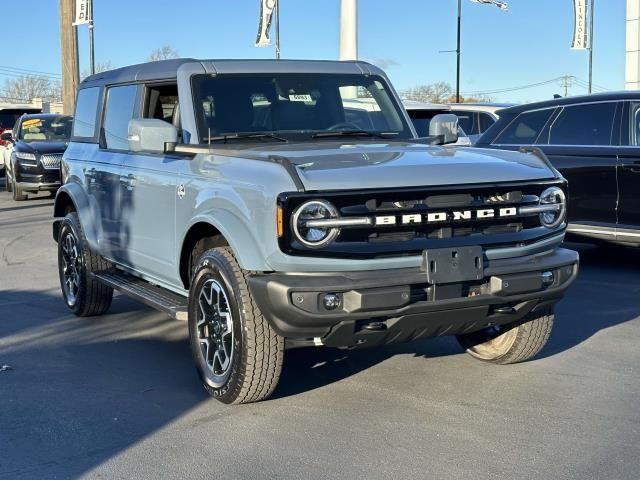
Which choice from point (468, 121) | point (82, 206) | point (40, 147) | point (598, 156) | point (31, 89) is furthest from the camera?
point (31, 89)

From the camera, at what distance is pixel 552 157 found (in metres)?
8.88

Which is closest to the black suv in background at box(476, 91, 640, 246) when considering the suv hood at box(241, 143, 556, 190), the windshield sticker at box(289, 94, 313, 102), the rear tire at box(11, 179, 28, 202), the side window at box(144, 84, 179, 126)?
the windshield sticker at box(289, 94, 313, 102)

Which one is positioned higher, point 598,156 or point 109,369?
point 598,156

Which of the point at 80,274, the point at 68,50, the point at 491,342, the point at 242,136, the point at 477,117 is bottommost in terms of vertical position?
the point at 491,342

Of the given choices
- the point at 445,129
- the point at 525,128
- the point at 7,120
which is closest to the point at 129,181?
the point at 445,129

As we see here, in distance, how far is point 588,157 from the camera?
337 inches

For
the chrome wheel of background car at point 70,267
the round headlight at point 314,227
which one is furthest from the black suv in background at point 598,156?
the round headlight at point 314,227

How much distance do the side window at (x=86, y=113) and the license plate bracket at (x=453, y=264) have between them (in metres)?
3.92

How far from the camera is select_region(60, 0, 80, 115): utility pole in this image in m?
26.5

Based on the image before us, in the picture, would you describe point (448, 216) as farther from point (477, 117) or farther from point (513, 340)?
point (477, 117)

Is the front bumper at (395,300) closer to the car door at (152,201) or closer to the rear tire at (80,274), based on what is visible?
the car door at (152,201)

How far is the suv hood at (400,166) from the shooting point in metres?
4.30

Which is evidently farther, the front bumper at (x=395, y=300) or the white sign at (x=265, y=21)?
the white sign at (x=265, y=21)

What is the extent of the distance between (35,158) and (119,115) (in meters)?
12.2
